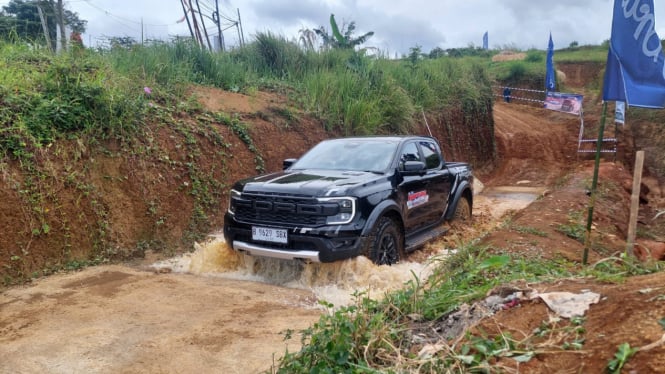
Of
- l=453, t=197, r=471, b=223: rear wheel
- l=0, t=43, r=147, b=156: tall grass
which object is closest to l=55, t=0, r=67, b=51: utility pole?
l=0, t=43, r=147, b=156: tall grass

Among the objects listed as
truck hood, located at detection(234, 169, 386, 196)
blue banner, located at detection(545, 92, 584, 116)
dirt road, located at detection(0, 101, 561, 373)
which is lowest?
dirt road, located at detection(0, 101, 561, 373)

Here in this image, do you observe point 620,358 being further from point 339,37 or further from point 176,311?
point 339,37

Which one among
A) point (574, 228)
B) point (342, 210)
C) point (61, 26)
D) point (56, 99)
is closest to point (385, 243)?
point (342, 210)

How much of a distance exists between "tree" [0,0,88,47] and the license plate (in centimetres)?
604

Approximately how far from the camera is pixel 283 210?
5.28 meters

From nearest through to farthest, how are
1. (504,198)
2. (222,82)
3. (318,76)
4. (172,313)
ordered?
(172,313)
(222,82)
(318,76)
(504,198)

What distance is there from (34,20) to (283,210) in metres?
21.8

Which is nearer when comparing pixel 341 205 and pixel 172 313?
pixel 172 313

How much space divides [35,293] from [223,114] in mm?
4913

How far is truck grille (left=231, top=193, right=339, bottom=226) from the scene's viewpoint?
5160 millimetres

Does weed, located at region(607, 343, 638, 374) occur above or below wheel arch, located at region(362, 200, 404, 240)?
above

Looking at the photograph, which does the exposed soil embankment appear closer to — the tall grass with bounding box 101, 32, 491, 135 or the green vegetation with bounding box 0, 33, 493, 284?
the green vegetation with bounding box 0, 33, 493, 284

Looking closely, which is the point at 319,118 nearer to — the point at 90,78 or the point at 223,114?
the point at 223,114

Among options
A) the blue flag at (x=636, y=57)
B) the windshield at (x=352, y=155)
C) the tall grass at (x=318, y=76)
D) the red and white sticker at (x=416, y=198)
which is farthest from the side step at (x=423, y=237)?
the tall grass at (x=318, y=76)
